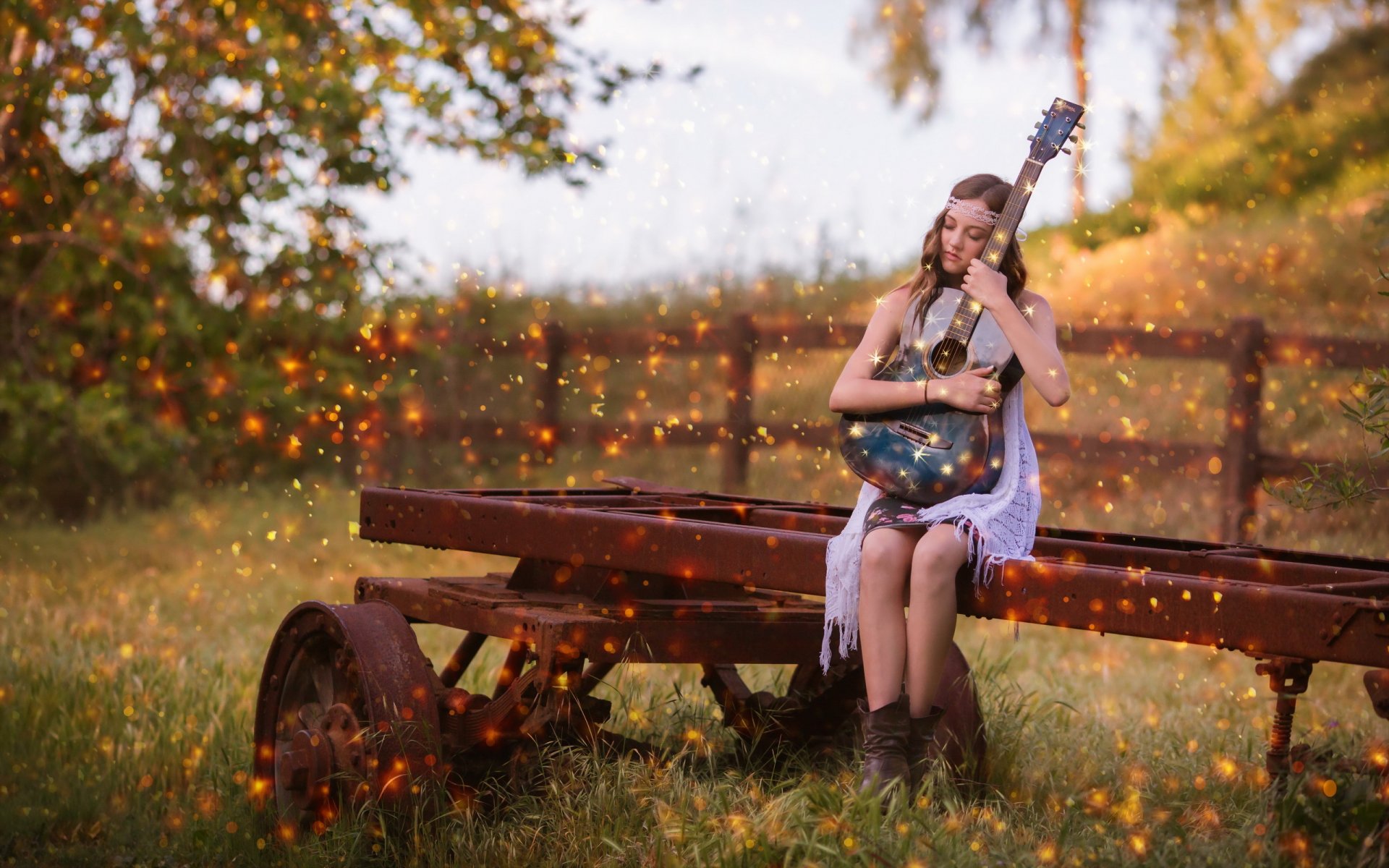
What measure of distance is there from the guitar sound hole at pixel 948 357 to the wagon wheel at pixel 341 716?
154 cm

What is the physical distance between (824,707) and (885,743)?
125 centimetres

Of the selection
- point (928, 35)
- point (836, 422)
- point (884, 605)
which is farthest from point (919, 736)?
point (928, 35)

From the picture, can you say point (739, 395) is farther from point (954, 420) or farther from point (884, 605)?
point (884, 605)

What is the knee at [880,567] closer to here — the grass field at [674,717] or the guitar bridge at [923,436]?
the guitar bridge at [923,436]

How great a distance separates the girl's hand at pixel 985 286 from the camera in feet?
10.9

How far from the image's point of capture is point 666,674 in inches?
239

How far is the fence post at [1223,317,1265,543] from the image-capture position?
8219mm

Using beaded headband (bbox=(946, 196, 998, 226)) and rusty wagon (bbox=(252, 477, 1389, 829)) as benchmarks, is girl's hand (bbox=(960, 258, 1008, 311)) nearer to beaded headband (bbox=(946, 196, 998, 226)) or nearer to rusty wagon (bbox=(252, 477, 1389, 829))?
beaded headband (bbox=(946, 196, 998, 226))

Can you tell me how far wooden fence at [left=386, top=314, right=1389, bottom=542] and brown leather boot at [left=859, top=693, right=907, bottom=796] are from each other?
5082 mm

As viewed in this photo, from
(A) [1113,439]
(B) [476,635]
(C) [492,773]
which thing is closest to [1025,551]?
(C) [492,773]

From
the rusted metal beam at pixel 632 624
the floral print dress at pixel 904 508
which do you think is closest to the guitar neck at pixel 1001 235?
the floral print dress at pixel 904 508

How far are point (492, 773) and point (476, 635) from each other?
732mm

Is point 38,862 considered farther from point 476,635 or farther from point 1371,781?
point 1371,781

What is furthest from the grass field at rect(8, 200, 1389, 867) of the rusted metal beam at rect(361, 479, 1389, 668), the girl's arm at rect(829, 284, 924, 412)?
the girl's arm at rect(829, 284, 924, 412)
